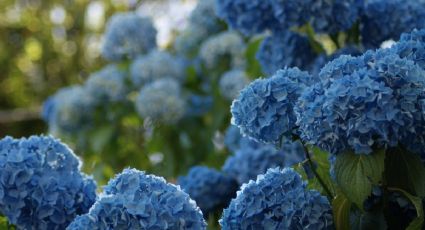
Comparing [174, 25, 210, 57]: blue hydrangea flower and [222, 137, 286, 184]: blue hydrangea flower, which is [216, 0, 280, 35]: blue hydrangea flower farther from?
[174, 25, 210, 57]: blue hydrangea flower

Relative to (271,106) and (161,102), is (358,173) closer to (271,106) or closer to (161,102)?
(271,106)

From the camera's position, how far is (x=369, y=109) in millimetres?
1307

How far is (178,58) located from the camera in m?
3.58

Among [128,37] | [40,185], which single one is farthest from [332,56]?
Answer: [128,37]

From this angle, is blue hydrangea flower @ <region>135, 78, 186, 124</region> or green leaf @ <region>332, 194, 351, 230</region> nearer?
green leaf @ <region>332, 194, 351, 230</region>

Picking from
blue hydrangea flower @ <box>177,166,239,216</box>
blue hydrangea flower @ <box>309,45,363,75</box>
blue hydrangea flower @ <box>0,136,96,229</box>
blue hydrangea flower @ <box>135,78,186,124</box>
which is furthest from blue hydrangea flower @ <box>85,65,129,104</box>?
blue hydrangea flower @ <box>0,136,96,229</box>

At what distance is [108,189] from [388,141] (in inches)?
18.2

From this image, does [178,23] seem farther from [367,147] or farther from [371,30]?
[367,147]

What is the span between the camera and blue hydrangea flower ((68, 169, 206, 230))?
1305 mm

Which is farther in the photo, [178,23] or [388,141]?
[178,23]

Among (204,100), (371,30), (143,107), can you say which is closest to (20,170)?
(371,30)

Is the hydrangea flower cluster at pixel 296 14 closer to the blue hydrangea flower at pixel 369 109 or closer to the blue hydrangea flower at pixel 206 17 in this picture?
the blue hydrangea flower at pixel 369 109

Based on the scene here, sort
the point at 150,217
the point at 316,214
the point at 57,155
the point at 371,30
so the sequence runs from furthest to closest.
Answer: the point at 371,30 → the point at 57,155 → the point at 316,214 → the point at 150,217

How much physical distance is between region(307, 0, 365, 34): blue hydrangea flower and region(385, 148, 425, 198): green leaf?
2.05 feet
